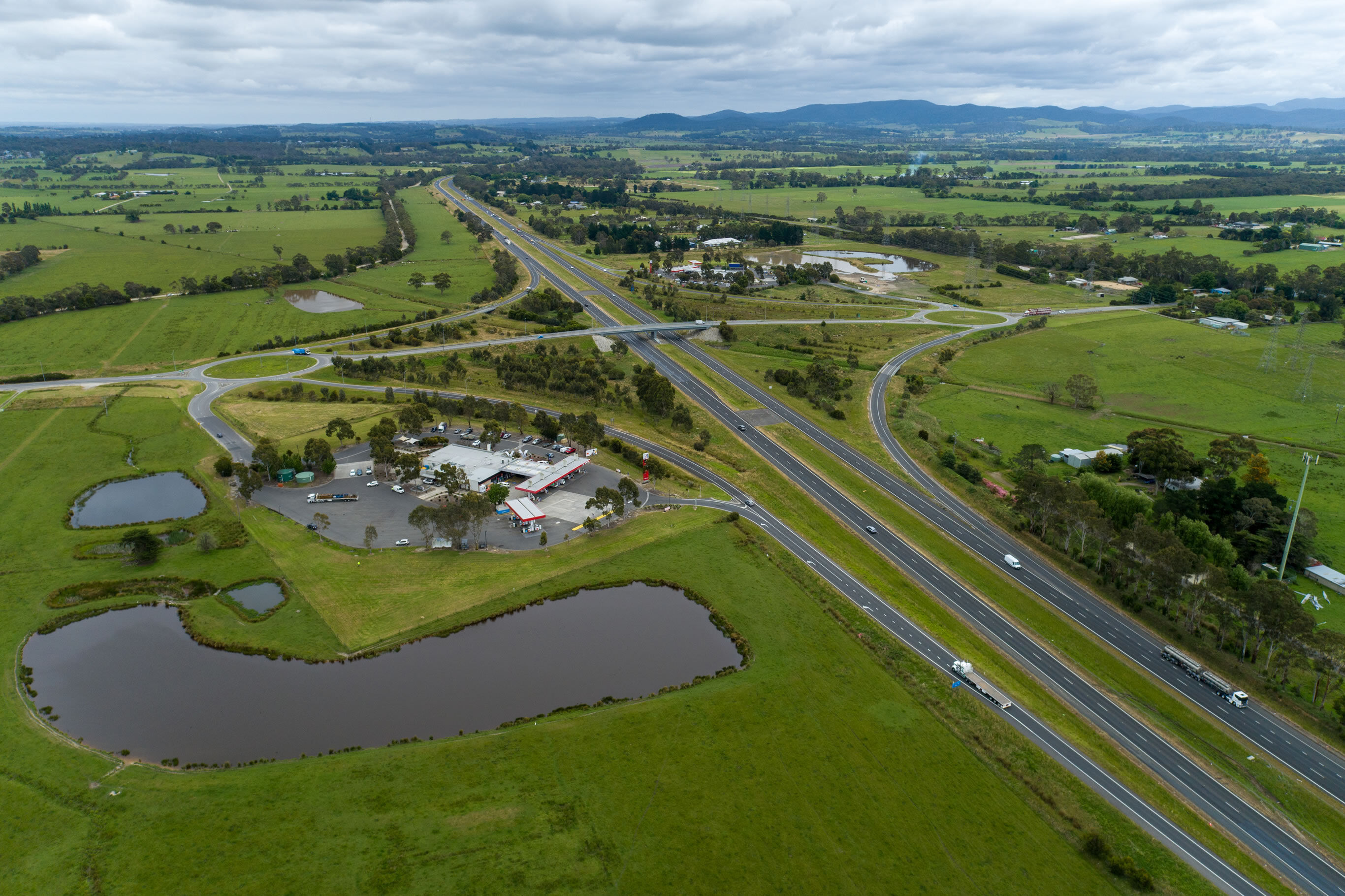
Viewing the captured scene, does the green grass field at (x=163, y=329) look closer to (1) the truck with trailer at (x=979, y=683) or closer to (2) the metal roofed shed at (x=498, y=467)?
(2) the metal roofed shed at (x=498, y=467)

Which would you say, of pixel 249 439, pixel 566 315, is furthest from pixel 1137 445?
pixel 249 439

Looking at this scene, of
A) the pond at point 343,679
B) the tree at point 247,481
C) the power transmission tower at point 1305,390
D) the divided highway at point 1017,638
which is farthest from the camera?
the power transmission tower at point 1305,390

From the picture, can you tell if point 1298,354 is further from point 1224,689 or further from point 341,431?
point 341,431

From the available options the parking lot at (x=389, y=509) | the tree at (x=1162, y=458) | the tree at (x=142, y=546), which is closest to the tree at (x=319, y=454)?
the parking lot at (x=389, y=509)

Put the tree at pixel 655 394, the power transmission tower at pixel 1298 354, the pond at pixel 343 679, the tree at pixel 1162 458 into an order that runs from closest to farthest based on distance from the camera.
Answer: the pond at pixel 343 679 → the tree at pixel 1162 458 → the tree at pixel 655 394 → the power transmission tower at pixel 1298 354

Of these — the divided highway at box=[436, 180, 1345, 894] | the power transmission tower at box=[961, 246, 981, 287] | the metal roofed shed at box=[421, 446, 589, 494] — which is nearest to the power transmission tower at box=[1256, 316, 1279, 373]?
the power transmission tower at box=[961, 246, 981, 287]

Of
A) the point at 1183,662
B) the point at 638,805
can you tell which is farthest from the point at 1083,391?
the point at 638,805
